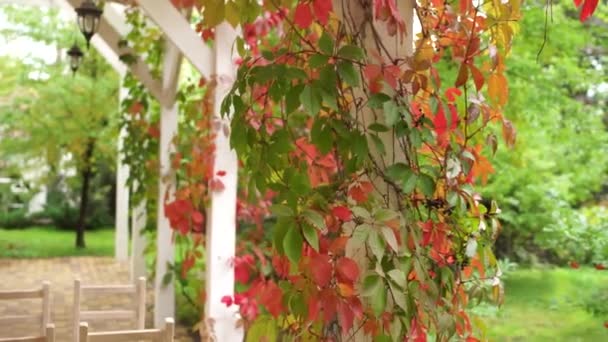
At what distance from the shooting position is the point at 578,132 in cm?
734

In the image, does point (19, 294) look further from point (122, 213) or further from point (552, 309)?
point (122, 213)

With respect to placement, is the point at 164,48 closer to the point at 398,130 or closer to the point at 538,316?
the point at 538,316

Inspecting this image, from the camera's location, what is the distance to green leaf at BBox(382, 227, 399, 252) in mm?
1668

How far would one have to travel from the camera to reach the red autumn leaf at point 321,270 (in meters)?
1.74

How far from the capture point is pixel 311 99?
1.78m

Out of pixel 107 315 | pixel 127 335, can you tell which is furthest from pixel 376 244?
pixel 107 315

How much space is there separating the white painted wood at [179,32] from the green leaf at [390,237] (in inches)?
111

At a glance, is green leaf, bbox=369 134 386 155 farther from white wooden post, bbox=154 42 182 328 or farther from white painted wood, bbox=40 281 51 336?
white wooden post, bbox=154 42 182 328

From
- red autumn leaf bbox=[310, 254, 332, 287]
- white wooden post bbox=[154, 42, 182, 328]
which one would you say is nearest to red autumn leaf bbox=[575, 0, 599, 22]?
red autumn leaf bbox=[310, 254, 332, 287]

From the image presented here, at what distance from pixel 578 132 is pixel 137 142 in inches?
139

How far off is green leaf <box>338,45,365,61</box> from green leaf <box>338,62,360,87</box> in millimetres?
18

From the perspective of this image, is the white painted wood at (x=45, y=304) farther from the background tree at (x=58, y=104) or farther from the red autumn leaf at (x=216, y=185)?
the background tree at (x=58, y=104)

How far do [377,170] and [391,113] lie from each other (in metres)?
0.15

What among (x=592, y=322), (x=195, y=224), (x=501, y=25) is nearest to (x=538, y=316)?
(x=592, y=322)
